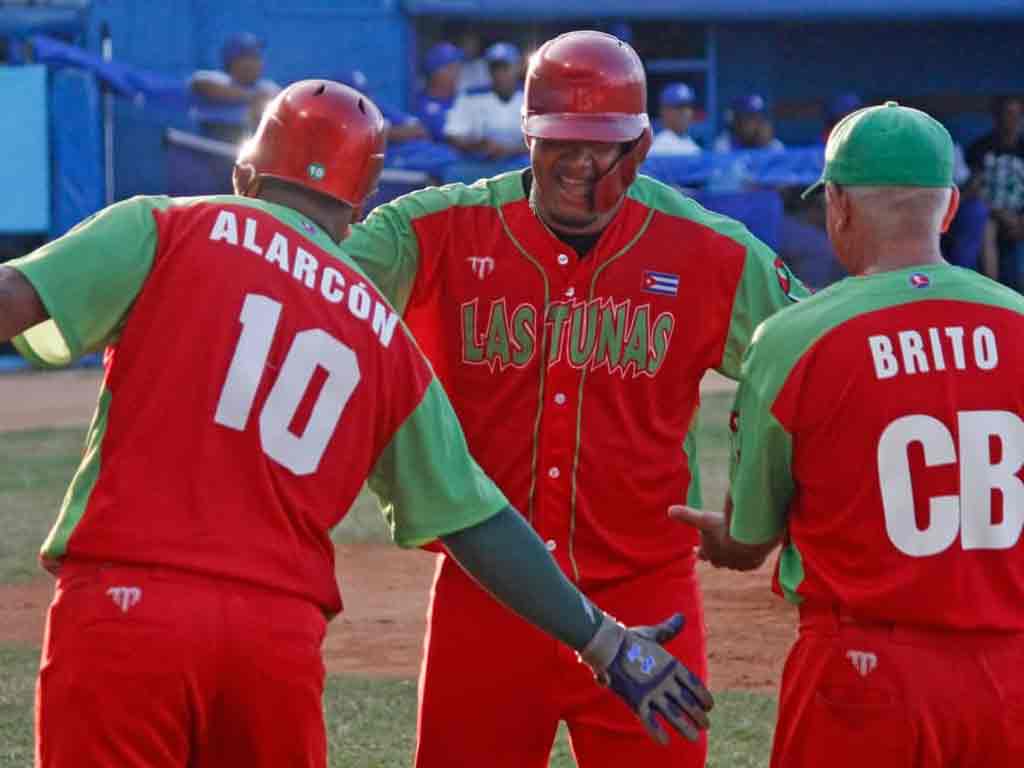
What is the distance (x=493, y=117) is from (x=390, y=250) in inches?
509

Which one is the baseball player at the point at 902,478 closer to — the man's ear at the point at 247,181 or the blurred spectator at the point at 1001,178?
the man's ear at the point at 247,181

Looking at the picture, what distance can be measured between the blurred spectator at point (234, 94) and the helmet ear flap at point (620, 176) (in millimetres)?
11874

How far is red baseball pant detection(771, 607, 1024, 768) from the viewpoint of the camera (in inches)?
148

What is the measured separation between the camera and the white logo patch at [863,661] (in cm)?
383

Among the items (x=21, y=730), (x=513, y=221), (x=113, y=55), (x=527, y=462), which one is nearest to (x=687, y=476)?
(x=527, y=462)

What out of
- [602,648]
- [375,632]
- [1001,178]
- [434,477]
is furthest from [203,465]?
[1001,178]

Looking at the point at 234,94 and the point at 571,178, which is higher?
the point at 571,178

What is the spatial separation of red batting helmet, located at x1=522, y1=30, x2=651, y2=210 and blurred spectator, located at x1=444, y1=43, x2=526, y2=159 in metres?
12.5

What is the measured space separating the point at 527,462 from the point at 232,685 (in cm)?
131

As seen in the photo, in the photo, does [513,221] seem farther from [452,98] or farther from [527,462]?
[452,98]

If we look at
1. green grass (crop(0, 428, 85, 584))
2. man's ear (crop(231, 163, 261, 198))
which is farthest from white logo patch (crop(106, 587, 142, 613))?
green grass (crop(0, 428, 85, 584))

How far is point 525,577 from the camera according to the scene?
13.0ft

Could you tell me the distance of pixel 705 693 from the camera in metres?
4.04

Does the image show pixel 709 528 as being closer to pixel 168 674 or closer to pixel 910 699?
pixel 910 699
